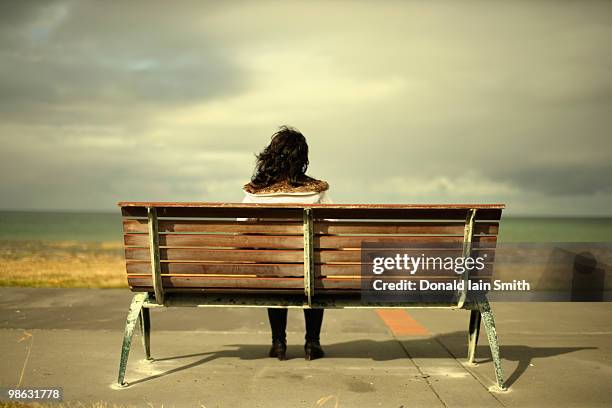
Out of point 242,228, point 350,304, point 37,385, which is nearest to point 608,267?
point 350,304

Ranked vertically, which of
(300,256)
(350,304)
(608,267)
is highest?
(300,256)

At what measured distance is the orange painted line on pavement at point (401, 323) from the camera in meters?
5.95

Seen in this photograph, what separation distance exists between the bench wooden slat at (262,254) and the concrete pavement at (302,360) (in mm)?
909

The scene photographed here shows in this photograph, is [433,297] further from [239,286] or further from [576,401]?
[239,286]

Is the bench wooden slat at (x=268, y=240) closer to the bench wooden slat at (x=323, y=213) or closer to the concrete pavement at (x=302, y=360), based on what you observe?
the bench wooden slat at (x=323, y=213)

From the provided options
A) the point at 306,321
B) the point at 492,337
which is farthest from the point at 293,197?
the point at 492,337

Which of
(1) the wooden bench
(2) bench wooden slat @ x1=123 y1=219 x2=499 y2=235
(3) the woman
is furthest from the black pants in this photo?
(2) bench wooden slat @ x1=123 y1=219 x2=499 y2=235

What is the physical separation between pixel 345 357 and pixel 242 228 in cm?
169

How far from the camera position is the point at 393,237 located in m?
3.85

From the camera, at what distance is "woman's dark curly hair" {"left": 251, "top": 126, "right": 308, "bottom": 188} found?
14.7ft

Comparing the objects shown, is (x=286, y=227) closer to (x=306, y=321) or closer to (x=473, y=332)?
(x=306, y=321)

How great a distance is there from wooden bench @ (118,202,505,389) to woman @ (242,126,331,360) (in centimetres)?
53

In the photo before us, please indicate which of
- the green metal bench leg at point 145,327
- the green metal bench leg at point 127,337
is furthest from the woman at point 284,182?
the green metal bench leg at point 127,337

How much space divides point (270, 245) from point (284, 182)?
79 centimetres
